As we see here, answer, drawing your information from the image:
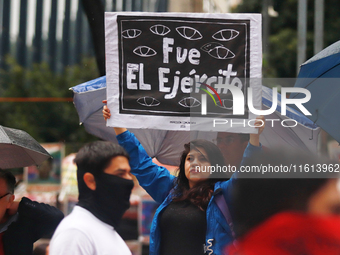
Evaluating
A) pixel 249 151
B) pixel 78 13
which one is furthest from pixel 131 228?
pixel 78 13

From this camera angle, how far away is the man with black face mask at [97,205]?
74.6 inches

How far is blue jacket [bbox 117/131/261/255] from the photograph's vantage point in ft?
8.86

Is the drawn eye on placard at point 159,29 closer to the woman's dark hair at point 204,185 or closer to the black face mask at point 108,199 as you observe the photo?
the woman's dark hair at point 204,185

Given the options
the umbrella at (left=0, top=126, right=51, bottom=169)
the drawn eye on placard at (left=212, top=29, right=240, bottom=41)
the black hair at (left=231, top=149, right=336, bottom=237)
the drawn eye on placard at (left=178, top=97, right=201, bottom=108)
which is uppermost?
the drawn eye on placard at (left=212, top=29, right=240, bottom=41)

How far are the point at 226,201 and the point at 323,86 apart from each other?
3.87 ft

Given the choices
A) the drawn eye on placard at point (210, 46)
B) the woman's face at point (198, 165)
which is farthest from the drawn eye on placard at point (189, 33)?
the woman's face at point (198, 165)

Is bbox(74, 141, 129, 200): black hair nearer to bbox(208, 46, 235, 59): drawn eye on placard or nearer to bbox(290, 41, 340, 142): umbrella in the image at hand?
bbox(208, 46, 235, 59): drawn eye on placard

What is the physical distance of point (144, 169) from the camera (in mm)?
3049

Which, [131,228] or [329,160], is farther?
[131,228]

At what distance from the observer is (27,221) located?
9.07 ft

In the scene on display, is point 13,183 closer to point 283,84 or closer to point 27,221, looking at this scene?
point 27,221

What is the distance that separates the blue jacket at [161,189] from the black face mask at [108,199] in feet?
2.64

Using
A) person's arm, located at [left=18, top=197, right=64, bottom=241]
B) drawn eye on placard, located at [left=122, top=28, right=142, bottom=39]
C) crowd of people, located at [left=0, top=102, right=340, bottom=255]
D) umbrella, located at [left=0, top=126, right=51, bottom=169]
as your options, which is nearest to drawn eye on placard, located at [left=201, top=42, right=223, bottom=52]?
drawn eye on placard, located at [left=122, top=28, right=142, bottom=39]

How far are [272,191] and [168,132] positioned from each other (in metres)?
1.42
